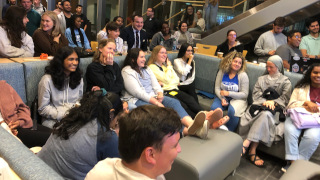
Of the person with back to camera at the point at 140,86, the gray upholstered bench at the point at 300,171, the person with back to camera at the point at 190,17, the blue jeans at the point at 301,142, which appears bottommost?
the blue jeans at the point at 301,142

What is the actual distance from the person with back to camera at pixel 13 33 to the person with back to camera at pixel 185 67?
2055 mm

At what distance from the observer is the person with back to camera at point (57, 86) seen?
8.57 feet

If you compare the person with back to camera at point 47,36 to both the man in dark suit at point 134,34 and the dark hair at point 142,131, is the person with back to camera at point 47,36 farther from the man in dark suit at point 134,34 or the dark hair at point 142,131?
the dark hair at point 142,131

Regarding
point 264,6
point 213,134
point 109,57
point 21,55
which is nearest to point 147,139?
point 213,134

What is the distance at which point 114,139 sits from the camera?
161cm

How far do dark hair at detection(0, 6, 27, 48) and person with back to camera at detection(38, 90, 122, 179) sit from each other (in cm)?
182

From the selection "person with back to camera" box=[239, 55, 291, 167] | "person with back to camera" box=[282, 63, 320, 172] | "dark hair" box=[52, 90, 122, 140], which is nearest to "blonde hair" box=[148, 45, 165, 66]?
"person with back to camera" box=[239, 55, 291, 167]

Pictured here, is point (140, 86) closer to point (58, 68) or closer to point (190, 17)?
point (58, 68)

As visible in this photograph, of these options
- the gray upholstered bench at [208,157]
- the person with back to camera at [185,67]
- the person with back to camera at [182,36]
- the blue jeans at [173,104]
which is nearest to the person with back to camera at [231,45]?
the person with back to camera at [185,67]

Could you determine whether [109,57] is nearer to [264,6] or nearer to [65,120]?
[65,120]

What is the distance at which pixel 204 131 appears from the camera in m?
2.53

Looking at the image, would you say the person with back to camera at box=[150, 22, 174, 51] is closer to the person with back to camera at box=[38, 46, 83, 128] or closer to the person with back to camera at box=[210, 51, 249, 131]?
the person with back to camera at box=[210, 51, 249, 131]

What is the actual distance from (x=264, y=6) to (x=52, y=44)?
4666 millimetres

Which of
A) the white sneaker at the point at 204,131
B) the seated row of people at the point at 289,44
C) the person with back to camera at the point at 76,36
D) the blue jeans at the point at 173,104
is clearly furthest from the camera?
the person with back to camera at the point at 76,36
